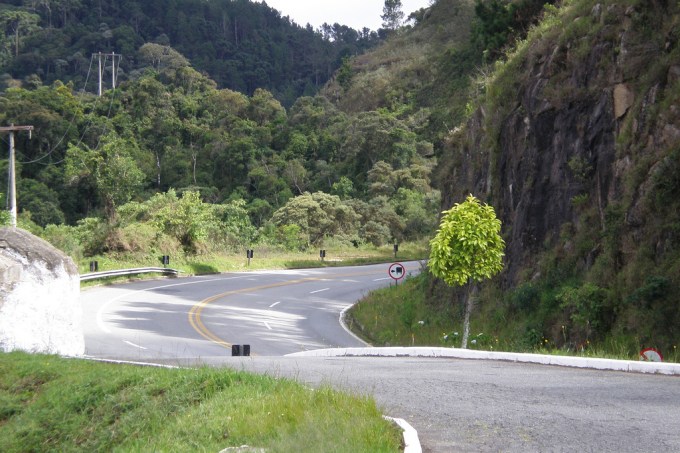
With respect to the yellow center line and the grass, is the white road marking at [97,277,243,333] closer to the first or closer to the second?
the yellow center line

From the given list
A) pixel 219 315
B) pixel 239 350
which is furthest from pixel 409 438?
pixel 219 315

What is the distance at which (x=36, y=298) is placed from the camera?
50.6 ft

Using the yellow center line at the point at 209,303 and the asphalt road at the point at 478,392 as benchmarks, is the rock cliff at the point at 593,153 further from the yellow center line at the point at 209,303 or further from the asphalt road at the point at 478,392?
the yellow center line at the point at 209,303

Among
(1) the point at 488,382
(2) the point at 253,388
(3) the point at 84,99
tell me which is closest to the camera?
(2) the point at 253,388

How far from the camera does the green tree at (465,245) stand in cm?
1861

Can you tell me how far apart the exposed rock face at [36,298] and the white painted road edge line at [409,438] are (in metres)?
9.52

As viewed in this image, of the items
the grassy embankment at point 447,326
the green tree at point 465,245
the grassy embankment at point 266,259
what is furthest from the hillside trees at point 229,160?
the green tree at point 465,245

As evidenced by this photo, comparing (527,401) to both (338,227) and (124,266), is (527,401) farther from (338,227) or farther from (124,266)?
(338,227)

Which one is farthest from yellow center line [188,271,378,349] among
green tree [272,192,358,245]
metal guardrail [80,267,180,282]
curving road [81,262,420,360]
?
green tree [272,192,358,245]

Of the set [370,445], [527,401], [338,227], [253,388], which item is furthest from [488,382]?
[338,227]

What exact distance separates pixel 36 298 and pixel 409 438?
1030 cm

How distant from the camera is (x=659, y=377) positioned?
1097 centimetres

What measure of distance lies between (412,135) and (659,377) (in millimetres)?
60789

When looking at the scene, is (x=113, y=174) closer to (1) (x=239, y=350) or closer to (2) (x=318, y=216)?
(2) (x=318, y=216)
